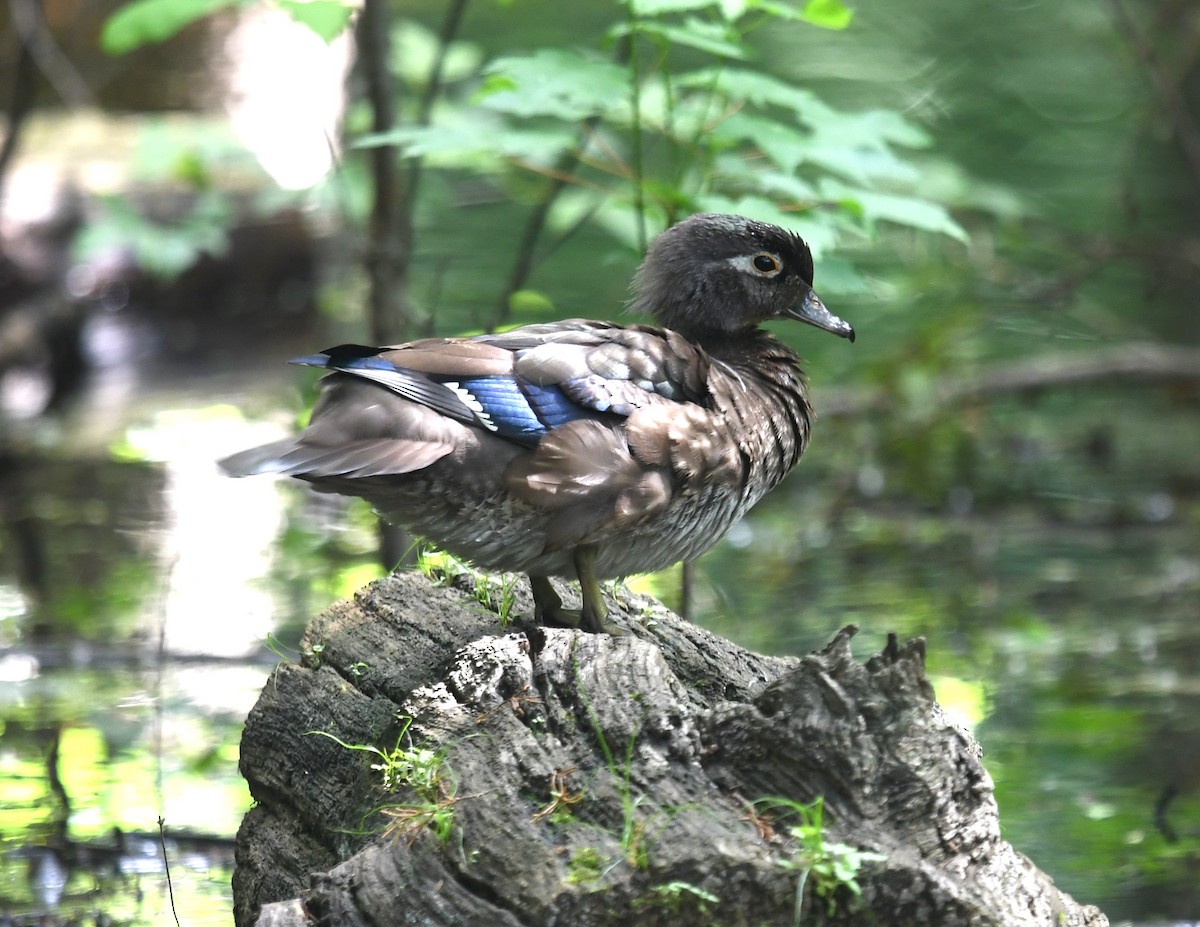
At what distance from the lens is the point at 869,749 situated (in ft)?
9.19

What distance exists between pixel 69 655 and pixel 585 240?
6117 mm

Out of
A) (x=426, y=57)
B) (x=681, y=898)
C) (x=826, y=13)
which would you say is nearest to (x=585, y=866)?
(x=681, y=898)

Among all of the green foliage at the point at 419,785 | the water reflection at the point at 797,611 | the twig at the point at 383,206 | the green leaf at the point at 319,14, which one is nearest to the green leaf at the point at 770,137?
the green leaf at the point at 319,14

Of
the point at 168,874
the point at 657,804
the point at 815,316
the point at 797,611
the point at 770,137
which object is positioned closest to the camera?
the point at 657,804

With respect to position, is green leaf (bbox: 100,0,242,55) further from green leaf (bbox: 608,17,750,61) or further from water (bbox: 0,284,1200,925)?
water (bbox: 0,284,1200,925)

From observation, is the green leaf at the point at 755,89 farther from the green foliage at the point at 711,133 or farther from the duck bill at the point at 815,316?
the duck bill at the point at 815,316

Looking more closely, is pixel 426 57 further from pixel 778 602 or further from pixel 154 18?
pixel 778 602

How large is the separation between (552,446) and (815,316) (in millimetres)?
1046

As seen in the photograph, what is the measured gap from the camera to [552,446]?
Answer: 341 cm

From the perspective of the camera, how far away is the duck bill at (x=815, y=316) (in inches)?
163

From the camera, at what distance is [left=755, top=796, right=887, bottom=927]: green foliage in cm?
265

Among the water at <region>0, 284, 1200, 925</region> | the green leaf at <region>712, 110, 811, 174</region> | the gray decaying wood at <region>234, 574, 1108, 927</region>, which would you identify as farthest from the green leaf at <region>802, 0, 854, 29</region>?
the water at <region>0, 284, 1200, 925</region>

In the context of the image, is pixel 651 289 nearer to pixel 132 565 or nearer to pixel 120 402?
pixel 132 565

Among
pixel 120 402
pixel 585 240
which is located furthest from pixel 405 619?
pixel 585 240
